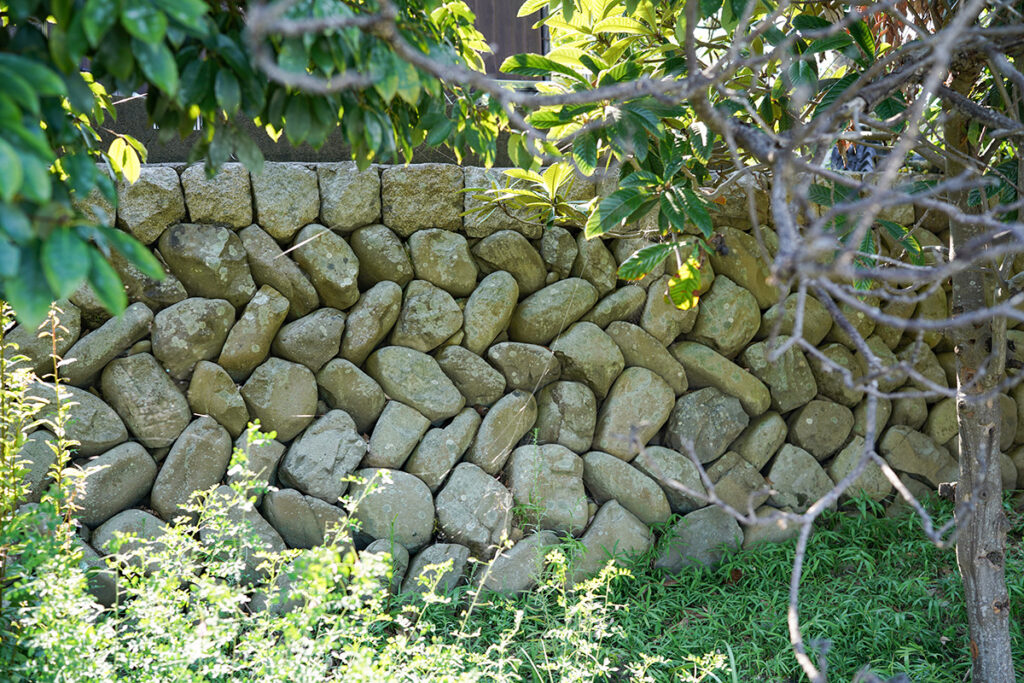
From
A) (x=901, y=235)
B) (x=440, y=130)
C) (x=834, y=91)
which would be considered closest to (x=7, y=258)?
(x=440, y=130)

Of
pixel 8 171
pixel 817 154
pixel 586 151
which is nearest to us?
pixel 8 171

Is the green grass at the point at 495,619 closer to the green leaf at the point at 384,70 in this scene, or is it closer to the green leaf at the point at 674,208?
the green leaf at the point at 384,70

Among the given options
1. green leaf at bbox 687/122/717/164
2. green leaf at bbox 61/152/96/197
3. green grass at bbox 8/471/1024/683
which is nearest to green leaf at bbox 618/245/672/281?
green leaf at bbox 687/122/717/164

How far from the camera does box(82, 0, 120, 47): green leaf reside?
0.74 meters

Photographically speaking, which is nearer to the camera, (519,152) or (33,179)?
(33,179)

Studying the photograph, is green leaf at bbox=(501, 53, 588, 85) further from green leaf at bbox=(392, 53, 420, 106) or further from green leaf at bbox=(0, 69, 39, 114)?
green leaf at bbox=(0, 69, 39, 114)

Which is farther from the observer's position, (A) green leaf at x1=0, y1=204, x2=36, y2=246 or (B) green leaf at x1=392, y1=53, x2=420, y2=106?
(B) green leaf at x1=392, y1=53, x2=420, y2=106

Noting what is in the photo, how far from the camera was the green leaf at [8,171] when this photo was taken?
66 centimetres

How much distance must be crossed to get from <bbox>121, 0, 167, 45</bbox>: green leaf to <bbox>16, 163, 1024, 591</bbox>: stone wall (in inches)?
61.5

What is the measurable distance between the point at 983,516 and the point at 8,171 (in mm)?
2190

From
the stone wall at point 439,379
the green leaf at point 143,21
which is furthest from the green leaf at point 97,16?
the stone wall at point 439,379

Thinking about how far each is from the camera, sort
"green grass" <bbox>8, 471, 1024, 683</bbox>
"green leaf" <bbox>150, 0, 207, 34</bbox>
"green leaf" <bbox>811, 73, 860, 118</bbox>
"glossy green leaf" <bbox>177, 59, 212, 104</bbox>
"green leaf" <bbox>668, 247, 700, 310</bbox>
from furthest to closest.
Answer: "green leaf" <bbox>668, 247, 700, 310</bbox>, "green leaf" <bbox>811, 73, 860, 118</bbox>, "green grass" <bbox>8, 471, 1024, 683</bbox>, "glossy green leaf" <bbox>177, 59, 212, 104</bbox>, "green leaf" <bbox>150, 0, 207, 34</bbox>

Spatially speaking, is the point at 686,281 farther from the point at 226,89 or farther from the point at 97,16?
the point at 97,16

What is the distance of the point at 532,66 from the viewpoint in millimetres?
1643
